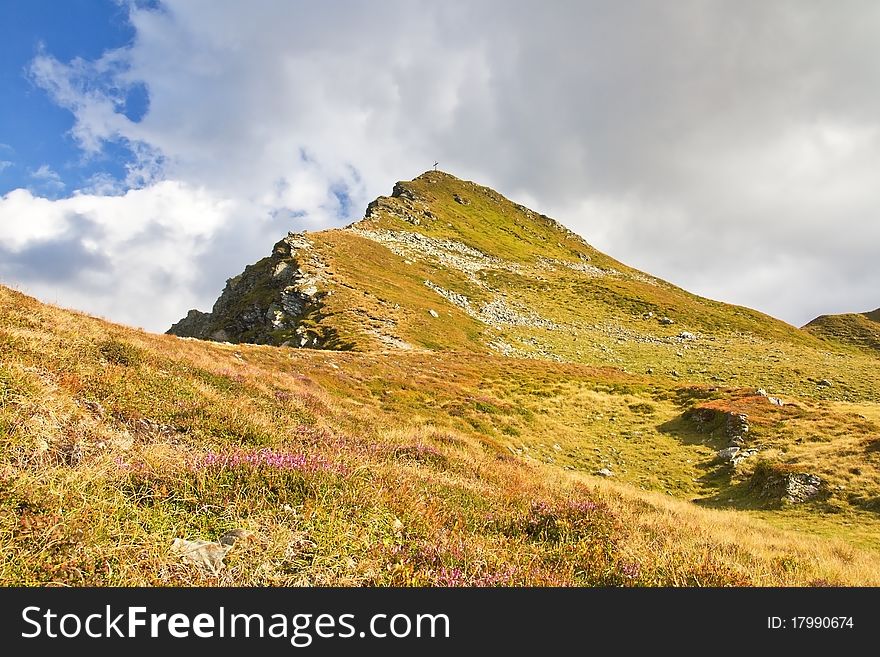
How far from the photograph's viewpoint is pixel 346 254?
68.9m

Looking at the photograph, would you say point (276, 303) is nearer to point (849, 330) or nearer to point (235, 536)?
point (235, 536)

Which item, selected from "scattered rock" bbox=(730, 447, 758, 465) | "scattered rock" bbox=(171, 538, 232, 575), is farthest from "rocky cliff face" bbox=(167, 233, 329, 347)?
"scattered rock" bbox=(171, 538, 232, 575)

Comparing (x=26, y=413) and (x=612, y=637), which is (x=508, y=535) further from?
(x=26, y=413)

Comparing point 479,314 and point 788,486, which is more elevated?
point 479,314

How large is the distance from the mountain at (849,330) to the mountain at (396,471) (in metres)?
86.7

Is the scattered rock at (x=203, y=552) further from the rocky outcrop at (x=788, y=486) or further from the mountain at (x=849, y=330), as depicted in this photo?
the mountain at (x=849, y=330)

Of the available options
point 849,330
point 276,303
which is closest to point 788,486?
point 276,303

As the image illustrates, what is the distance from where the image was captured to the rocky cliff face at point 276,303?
4841 cm

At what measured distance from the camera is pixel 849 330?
116688 millimetres

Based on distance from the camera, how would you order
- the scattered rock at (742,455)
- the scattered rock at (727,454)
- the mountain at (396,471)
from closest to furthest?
the mountain at (396,471), the scattered rock at (742,455), the scattered rock at (727,454)

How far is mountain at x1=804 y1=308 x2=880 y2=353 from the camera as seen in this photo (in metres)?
106

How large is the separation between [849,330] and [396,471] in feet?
501

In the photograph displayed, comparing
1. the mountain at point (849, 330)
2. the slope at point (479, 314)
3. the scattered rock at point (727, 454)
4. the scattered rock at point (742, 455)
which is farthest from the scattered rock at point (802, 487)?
the mountain at point (849, 330)

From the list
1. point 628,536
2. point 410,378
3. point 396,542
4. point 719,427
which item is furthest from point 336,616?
point 719,427
